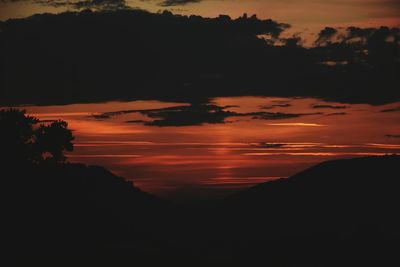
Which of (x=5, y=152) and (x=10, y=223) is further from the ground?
(x=5, y=152)

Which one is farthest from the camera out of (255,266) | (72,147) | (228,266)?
(255,266)

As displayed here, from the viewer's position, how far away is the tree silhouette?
320 feet

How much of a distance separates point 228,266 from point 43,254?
5211 cm

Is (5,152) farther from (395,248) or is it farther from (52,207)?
(395,248)

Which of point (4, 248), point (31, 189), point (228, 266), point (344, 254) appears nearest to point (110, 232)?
point (228, 266)

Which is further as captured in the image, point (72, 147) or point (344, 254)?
point (344, 254)

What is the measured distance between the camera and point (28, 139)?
101 m

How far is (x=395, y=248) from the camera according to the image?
191125 mm

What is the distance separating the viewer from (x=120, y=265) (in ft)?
328

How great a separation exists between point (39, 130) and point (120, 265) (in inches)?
902

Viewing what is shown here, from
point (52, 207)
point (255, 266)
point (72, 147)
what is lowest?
point (255, 266)

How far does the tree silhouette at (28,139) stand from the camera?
97562 mm

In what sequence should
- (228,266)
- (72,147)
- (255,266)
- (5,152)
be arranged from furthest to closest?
1. (255,266)
2. (228,266)
3. (72,147)
4. (5,152)

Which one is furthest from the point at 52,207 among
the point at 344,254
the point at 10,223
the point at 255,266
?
the point at 344,254
